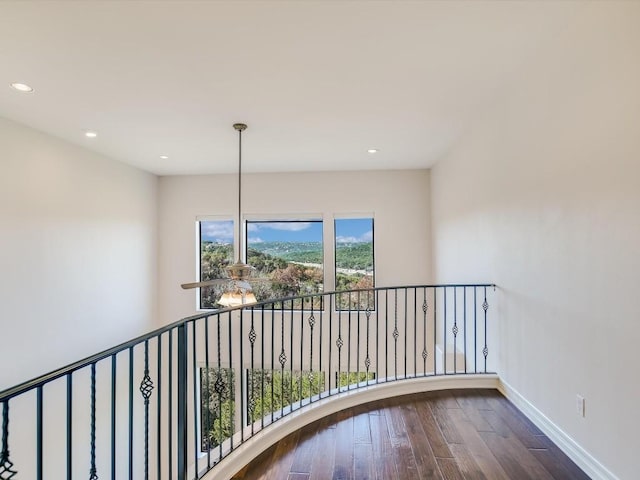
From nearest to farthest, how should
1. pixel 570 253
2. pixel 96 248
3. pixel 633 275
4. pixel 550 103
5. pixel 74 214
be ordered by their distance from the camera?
pixel 633 275
pixel 570 253
pixel 550 103
pixel 74 214
pixel 96 248

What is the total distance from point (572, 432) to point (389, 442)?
3.77ft

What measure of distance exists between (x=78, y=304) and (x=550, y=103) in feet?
16.9

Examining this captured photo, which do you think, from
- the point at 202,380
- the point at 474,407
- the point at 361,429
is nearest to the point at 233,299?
the point at 361,429

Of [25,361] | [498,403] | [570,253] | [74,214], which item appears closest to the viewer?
[570,253]

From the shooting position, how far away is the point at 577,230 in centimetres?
209

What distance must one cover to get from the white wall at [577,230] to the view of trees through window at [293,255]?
8.75ft

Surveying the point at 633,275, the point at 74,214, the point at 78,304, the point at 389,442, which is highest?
the point at 74,214

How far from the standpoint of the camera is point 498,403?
301 cm

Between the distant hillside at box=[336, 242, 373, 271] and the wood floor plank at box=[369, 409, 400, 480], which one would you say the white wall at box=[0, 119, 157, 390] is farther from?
the wood floor plank at box=[369, 409, 400, 480]

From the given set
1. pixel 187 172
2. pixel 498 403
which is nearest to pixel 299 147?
pixel 187 172

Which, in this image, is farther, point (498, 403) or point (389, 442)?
point (498, 403)

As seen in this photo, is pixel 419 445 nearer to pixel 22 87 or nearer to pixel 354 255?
pixel 354 255

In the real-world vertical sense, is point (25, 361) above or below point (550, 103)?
below

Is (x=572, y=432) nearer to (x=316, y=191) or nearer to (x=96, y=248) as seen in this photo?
(x=316, y=191)
